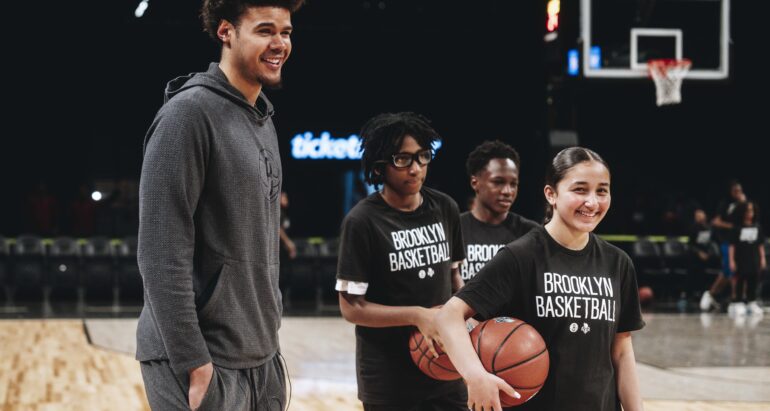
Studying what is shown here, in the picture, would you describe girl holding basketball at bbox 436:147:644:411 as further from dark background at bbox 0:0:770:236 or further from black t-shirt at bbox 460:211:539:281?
dark background at bbox 0:0:770:236

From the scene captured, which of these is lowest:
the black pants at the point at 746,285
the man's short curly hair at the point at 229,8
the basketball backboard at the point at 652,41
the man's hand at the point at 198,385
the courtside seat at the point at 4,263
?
the black pants at the point at 746,285

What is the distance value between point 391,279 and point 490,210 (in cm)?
122

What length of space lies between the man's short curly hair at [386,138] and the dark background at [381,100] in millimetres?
13069

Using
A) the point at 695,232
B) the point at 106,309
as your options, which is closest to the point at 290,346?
the point at 106,309

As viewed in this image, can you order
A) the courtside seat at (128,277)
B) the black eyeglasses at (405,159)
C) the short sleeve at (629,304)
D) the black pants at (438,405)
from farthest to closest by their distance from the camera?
the courtside seat at (128,277)
the black eyeglasses at (405,159)
the black pants at (438,405)
the short sleeve at (629,304)

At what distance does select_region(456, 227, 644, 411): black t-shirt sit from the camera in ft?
9.37

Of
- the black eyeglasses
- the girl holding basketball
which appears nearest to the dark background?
the black eyeglasses

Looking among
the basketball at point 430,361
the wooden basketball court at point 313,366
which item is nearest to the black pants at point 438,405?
the basketball at point 430,361

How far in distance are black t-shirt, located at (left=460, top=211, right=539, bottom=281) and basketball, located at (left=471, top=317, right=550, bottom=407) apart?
1655 millimetres

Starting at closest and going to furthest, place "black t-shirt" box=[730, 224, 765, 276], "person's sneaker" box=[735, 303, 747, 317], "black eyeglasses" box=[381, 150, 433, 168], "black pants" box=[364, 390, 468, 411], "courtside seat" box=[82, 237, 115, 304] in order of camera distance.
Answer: "black pants" box=[364, 390, 468, 411]
"black eyeglasses" box=[381, 150, 433, 168]
"black t-shirt" box=[730, 224, 765, 276]
"person's sneaker" box=[735, 303, 747, 317]
"courtside seat" box=[82, 237, 115, 304]

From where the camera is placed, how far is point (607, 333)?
2.92 meters

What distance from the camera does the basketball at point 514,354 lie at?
278cm

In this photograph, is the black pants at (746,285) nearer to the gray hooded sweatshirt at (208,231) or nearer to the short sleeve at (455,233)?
the short sleeve at (455,233)

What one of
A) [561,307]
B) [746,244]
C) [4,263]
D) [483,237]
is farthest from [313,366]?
[4,263]
